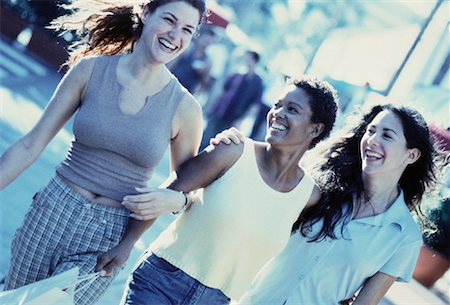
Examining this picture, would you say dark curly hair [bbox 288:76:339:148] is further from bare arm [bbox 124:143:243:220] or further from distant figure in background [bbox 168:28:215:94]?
distant figure in background [bbox 168:28:215:94]

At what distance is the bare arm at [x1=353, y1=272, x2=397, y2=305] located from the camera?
2.47m

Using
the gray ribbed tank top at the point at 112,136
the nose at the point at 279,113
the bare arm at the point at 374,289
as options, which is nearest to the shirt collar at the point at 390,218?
the bare arm at the point at 374,289

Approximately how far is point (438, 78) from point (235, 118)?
5271 mm

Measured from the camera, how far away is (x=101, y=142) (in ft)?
7.13

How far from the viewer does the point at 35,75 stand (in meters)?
10.2

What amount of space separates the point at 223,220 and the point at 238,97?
6.70 metres

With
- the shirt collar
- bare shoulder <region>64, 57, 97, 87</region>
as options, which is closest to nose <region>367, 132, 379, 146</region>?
the shirt collar

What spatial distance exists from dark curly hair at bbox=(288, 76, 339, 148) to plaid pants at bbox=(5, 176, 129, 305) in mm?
914

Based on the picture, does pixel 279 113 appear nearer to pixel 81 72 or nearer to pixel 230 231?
pixel 230 231

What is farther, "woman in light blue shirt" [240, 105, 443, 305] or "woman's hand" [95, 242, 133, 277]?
"woman in light blue shirt" [240, 105, 443, 305]

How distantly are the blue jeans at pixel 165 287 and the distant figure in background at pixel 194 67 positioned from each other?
264 inches

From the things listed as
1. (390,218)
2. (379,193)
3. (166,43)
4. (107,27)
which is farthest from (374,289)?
(107,27)

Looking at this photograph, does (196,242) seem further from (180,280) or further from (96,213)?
(96,213)

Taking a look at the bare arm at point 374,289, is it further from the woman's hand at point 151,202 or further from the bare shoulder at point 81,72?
the bare shoulder at point 81,72
